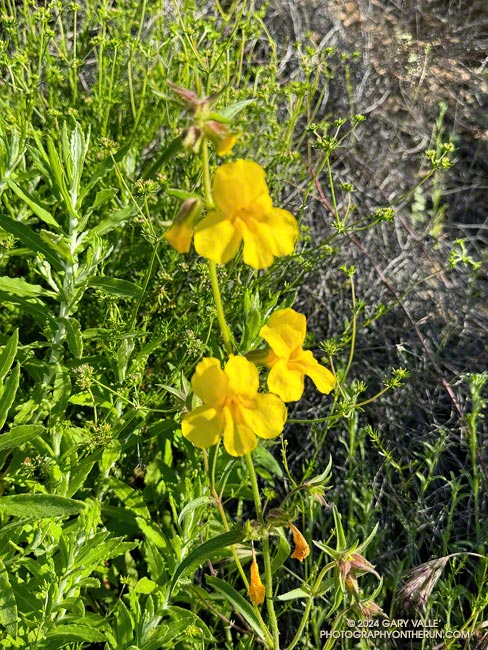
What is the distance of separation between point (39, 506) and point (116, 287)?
0.83 meters

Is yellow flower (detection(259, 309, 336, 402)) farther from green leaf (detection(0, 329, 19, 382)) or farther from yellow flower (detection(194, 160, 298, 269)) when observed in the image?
green leaf (detection(0, 329, 19, 382))

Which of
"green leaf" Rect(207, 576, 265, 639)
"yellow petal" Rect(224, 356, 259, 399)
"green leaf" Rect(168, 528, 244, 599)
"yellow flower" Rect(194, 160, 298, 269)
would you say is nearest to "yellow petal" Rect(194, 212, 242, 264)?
"yellow flower" Rect(194, 160, 298, 269)

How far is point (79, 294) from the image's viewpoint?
2.46 meters

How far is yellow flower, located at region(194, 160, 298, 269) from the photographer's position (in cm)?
147

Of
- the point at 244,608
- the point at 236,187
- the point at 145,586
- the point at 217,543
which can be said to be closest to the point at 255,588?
the point at 244,608

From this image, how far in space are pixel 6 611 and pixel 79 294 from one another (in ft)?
3.52

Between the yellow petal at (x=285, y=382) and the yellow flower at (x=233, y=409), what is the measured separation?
0.18 feet

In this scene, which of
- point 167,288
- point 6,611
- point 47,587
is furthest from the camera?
point 167,288

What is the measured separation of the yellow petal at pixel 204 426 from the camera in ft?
5.04

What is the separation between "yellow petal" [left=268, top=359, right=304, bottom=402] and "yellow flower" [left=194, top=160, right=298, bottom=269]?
0.90 ft

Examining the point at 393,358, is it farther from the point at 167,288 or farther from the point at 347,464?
the point at 167,288

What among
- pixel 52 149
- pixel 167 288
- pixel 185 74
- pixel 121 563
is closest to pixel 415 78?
pixel 185 74

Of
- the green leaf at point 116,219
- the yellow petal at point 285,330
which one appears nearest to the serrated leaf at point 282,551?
the yellow petal at point 285,330

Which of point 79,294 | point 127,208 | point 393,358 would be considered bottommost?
point 393,358
